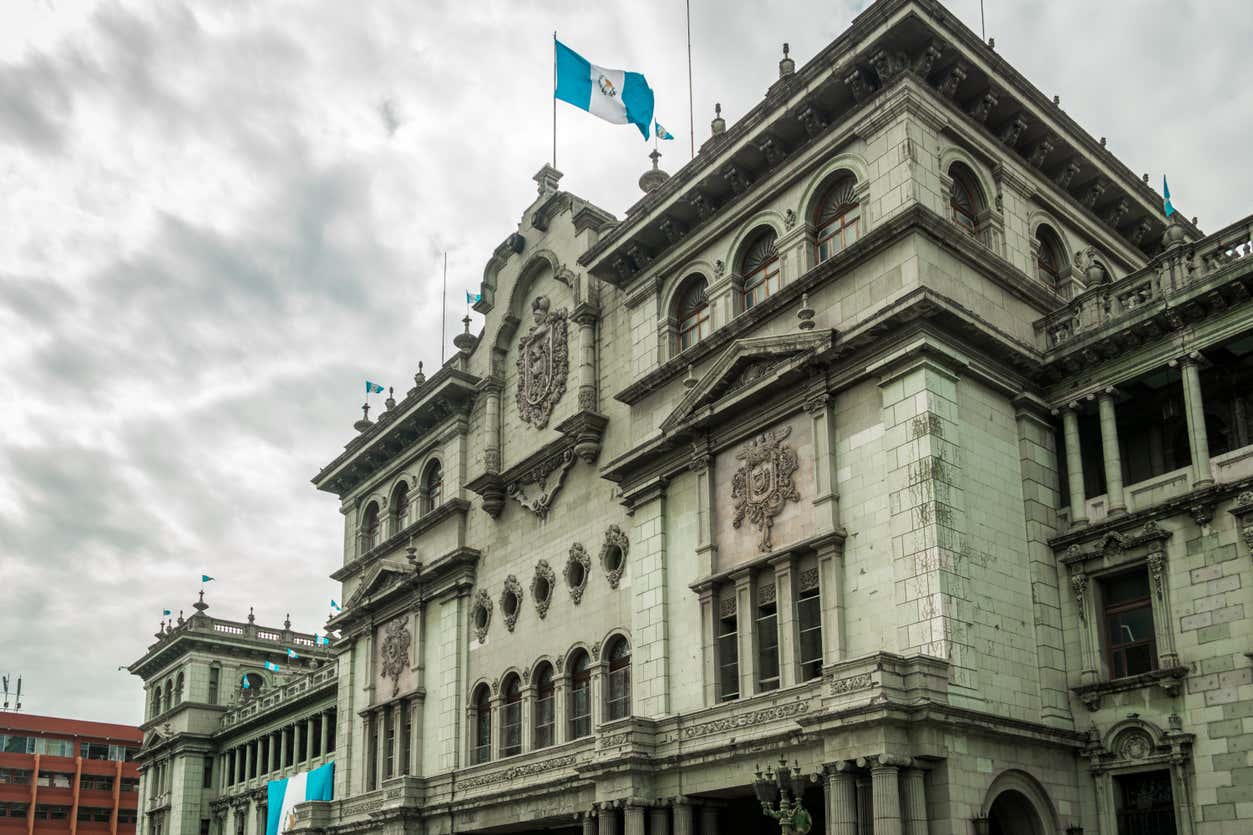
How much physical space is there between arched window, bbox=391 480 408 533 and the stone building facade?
11.0 m

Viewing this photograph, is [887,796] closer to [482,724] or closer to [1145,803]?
[1145,803]

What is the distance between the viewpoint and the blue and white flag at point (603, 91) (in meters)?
37.6

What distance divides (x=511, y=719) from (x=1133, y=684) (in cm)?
1939

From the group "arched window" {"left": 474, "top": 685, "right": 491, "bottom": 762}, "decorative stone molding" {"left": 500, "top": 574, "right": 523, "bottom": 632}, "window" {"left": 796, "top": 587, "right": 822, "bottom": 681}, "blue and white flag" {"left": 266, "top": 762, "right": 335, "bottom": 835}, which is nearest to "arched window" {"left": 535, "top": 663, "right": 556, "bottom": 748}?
"decorative stone molding" {"left": 500, "top": 574, "right": 523, "bottom": 632}

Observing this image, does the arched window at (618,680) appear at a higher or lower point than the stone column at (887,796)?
higher

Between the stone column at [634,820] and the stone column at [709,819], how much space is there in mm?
1431

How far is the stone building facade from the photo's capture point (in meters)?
26.1

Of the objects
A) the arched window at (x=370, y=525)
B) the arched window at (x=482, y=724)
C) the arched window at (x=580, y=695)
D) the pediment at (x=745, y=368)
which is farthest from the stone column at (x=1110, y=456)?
the arched window at (x=370, y=525)

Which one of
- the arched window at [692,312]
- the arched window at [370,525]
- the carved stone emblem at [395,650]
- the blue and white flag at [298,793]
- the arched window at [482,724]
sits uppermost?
the arched window at [692,312]

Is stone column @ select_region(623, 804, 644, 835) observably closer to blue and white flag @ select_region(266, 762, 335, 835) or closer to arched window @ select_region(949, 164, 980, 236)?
arched window @ select_region(949, 164, 980, 236)

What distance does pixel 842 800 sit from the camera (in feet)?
84.1

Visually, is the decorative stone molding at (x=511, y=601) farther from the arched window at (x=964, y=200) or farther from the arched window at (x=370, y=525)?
the arched window at (x=964, y=200)

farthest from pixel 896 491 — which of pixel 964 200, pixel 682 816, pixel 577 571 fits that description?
pixel 577 571

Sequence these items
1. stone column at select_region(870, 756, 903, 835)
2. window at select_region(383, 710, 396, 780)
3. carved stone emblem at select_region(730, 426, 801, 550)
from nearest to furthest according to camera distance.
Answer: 1. stone column at select_region(870, 756, 903, 835)
2. carved stone emblem at select_region(730, 426, 801, 550)
3. window at select_region(383, 710, 396, 780)
